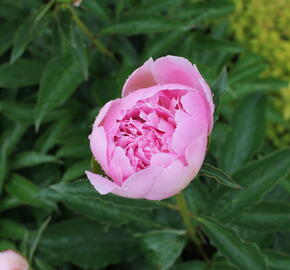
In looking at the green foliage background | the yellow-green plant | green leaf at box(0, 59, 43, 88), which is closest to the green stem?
the green foliage background

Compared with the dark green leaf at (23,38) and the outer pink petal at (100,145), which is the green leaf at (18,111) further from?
the outer pink petal at (100,145)

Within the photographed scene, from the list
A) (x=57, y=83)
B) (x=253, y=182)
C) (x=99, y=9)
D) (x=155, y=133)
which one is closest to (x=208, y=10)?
(x=99, y=9)

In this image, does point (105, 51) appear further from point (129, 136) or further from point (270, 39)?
point (270, 39)

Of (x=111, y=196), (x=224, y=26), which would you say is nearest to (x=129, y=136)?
(x=111, y=196)

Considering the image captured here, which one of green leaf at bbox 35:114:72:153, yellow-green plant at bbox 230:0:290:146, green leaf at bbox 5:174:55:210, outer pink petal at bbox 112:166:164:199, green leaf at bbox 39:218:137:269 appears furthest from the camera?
yellow-green plant at bbox 230:0:290:146

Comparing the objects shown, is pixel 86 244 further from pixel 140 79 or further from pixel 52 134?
pixel 140 79

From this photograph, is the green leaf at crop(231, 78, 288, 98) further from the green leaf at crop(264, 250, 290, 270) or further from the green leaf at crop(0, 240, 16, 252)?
the green leaf at crop(0, 240, 16, 252)

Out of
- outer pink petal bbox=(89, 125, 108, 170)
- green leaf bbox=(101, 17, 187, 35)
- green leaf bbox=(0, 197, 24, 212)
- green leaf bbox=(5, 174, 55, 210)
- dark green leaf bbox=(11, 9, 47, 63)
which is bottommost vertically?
green leaf bbox=(0, 197, 24, 212)
